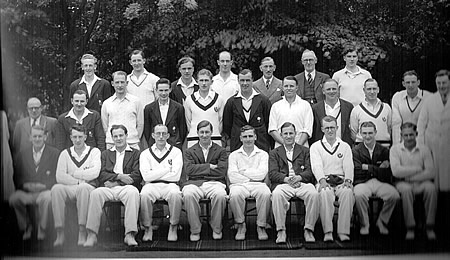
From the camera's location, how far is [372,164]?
5445 millimetres

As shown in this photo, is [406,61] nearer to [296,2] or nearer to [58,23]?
[296,2]

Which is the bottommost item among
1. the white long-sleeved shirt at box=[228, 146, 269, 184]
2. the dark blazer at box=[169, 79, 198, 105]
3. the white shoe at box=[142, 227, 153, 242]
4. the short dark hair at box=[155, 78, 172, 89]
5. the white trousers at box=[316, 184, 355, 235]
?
the white shoe at box=[142, 227, 153, 242]

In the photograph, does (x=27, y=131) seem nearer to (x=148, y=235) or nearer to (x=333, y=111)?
(x=148, y=235)

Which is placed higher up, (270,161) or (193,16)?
(193,16)

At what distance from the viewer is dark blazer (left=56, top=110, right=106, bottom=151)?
5520mm

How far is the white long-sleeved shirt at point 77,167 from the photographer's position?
5500 mm

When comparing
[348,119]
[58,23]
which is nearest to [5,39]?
[58,23]

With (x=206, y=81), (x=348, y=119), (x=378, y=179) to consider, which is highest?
(x=206, y=81)

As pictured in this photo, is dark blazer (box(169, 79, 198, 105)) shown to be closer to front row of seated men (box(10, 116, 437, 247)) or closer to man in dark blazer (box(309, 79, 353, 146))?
front row of seated men (box(10, 116, 437, 247))

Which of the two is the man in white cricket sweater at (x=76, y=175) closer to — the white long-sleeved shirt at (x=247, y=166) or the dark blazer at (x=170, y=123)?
the dark blazer at (x=170, y=123)

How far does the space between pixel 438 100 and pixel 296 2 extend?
1549 millimetres

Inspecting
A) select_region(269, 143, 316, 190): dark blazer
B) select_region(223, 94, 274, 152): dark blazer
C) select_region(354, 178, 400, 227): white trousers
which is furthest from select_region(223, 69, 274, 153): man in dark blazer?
select_region(354, 178, 400, 227): white trousers

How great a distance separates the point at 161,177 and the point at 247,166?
0.77 m

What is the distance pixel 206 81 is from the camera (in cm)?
555
